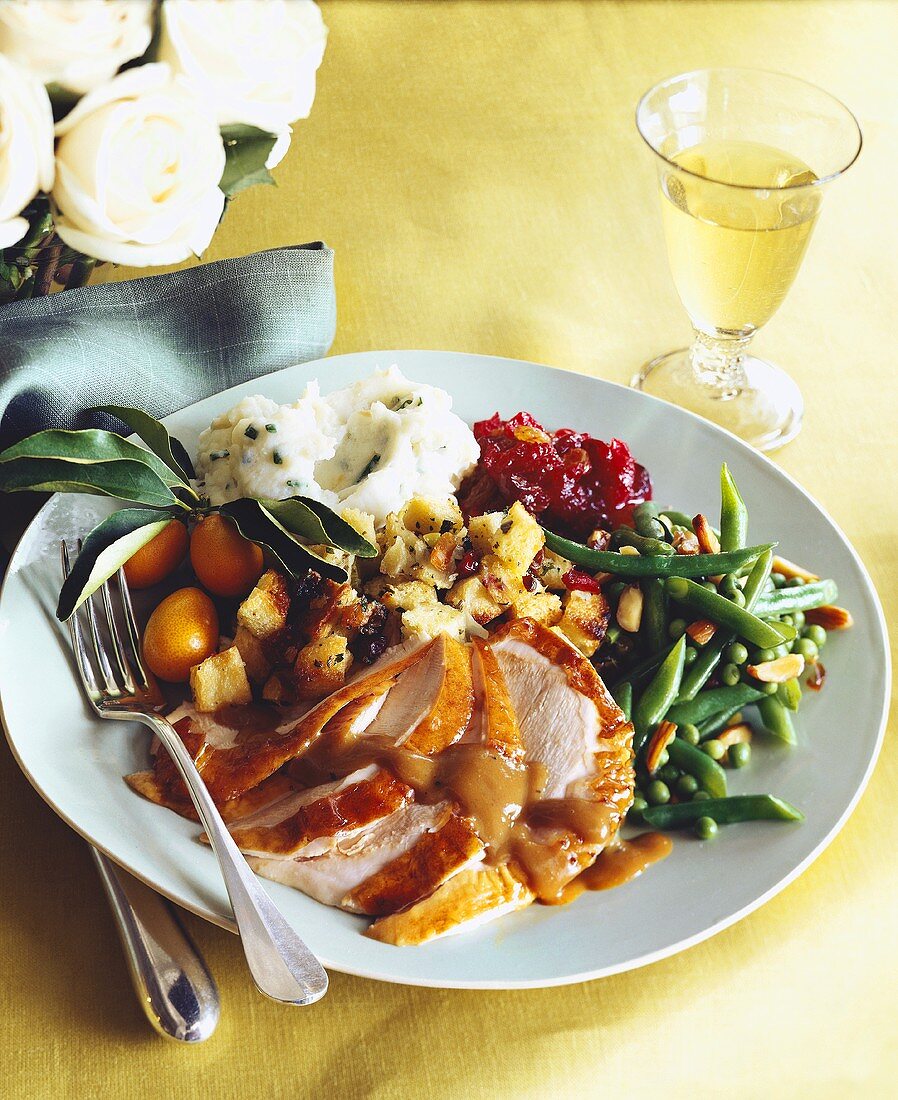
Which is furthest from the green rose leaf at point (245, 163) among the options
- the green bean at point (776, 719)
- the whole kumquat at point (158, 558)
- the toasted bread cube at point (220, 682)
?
the green bean at point (776, 719)

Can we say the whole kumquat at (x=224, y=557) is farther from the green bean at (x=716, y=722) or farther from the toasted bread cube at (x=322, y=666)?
the green bean at (x=716, y=722)

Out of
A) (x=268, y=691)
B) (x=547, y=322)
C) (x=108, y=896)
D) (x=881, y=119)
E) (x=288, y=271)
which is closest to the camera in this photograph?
(x=108, y=896)

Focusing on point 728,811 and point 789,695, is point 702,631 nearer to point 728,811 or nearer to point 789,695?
point 789,695

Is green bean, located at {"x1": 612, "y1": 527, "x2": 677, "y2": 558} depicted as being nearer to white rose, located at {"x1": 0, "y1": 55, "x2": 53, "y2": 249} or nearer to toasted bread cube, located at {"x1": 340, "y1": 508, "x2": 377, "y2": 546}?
toasted bread cube, located at {"x1": 340, "y1": 508, "x2": 377, "y2": 546}

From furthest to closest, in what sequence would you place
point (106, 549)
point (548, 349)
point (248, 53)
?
1. point (548, 349)
2. point (106, 549)
3. point (248, 53)

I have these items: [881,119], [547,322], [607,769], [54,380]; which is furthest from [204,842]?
[881,119]

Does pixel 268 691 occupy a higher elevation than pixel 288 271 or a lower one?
lower

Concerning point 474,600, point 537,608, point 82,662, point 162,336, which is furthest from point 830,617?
point 162,336

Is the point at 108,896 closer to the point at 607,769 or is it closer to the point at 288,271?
the point at 607,769
